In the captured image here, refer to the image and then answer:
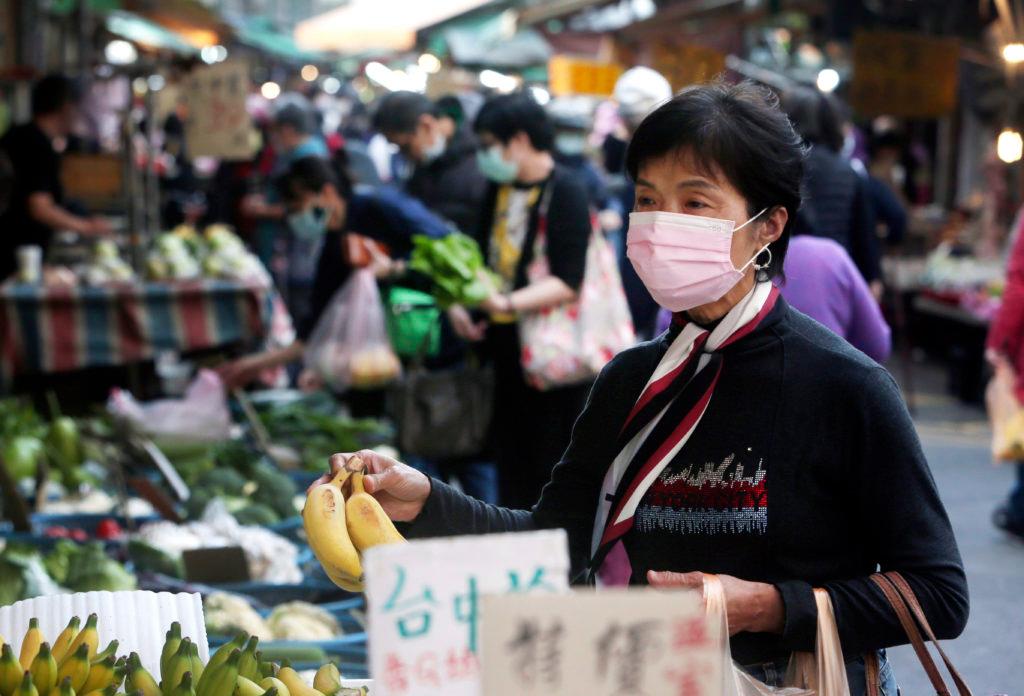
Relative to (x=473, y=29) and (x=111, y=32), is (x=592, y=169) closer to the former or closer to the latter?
(x=473, y=29)

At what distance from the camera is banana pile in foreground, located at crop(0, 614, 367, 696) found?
2.24 m

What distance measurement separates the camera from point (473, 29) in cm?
1675

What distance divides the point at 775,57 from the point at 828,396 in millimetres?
17516

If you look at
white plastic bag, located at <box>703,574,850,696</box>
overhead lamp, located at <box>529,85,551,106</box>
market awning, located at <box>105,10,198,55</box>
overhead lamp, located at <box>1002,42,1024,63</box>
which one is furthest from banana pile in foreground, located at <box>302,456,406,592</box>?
market awning, located at <box>105,10,198,55</box>

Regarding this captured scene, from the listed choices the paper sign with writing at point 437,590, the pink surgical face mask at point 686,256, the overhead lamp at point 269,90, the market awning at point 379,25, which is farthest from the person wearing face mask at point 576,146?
the overhead lamp at point 269,90

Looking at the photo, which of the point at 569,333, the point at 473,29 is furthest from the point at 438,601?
the point at 473,29

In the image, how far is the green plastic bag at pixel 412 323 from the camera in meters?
6.42

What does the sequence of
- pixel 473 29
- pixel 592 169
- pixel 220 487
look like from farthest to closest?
pixel 473 29 → pixel 592 169 → pixel 220 487

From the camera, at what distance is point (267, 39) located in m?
25.4

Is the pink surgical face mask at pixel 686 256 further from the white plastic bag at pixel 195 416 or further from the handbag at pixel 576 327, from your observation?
the white plastic bag at pixel 195 416

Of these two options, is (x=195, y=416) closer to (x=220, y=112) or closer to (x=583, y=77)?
(x=220, y=112)

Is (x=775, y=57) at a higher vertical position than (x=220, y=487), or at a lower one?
higher

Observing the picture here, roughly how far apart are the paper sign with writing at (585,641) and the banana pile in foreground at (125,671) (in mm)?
764

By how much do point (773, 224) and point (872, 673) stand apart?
789 millimetres
